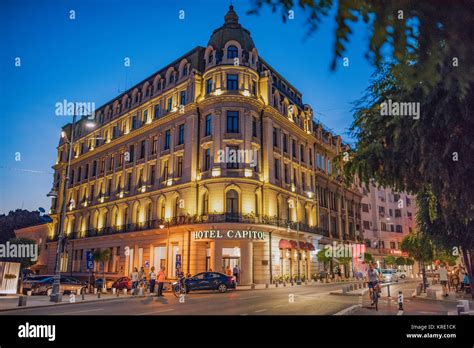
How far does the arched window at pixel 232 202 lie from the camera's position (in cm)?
3328

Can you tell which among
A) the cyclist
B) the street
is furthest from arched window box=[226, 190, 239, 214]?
the cyclist

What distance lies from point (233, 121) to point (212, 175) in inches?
220

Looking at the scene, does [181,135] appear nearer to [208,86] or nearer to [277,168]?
[208,86]

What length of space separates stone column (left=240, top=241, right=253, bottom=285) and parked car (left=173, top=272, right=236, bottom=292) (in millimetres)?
5991

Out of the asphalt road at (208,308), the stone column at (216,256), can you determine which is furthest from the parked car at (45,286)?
the stone column at (216,256)

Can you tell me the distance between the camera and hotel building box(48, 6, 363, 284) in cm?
3331

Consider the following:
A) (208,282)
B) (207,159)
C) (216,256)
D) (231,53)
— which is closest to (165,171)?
(207,159)

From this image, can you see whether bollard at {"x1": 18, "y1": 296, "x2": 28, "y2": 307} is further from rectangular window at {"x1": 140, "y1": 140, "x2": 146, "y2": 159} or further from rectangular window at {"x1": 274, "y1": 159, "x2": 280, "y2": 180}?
rectangular window at {"x1": 140, "y1": 140, "x2": 146, "y2": 159}

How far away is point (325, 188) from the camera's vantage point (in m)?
49.5

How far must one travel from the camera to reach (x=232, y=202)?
33.5 meters

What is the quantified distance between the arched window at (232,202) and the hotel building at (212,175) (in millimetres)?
91

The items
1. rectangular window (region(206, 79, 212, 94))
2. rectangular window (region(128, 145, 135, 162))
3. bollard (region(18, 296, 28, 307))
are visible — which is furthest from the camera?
rectangular window (region(128, 145, 135, 162))

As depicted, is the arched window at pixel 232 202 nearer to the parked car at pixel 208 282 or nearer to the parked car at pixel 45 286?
the parked car at pixel 208 282
